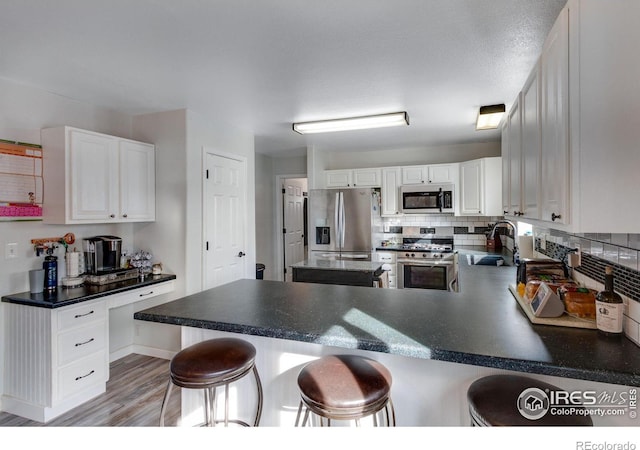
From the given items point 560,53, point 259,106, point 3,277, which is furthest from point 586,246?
point 3,277

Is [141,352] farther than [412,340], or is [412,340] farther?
[141,352]

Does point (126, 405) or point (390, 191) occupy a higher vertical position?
point (390, 191)

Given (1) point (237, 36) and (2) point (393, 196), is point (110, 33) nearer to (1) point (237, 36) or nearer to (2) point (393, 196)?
(1) point (237, 36)

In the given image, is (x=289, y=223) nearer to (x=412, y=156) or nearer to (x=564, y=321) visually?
(x=412, y=156)

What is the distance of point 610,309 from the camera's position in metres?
1.25

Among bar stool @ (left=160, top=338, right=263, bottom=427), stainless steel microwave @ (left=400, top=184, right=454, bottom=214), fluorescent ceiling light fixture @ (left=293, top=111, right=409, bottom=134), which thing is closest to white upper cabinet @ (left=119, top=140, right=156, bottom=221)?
fluorescent ceiling light fixture @ (left=293, top=111, right=409, bottom=134)

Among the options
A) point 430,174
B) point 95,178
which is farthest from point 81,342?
point 430,174

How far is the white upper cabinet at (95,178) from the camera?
103 inches

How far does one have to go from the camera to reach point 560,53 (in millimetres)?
1237

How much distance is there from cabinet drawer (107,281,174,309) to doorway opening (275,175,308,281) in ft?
8.92

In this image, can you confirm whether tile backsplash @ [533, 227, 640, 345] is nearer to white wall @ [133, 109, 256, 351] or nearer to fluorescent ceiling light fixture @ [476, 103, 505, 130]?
fluorescent ceiling light fixture @ [476, 103, 505, 130]

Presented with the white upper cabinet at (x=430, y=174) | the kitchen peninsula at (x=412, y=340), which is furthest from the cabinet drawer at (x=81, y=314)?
the white upper cabinet at (x=430, y=174)

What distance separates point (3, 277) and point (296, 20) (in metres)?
2.73

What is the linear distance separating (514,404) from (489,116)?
2.95 m
